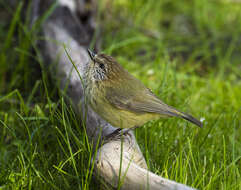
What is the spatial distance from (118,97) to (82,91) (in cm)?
68

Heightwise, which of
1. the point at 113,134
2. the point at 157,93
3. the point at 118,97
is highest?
the point at 157,93

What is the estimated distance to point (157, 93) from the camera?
14.6ft

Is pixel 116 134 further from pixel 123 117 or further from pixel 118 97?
pixel 118 97

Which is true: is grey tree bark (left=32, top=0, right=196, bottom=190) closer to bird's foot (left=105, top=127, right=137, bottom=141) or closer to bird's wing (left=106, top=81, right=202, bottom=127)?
bird's foot (left=105, top=127, right=137, bottom=141)

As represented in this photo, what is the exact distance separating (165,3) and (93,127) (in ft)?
18.5

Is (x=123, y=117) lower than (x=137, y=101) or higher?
lower

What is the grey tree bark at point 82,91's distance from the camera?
262 centimetres

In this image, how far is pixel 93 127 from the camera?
361 cm

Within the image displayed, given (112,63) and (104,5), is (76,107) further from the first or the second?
(104,5)

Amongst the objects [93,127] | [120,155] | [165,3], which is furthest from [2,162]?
[165,3]

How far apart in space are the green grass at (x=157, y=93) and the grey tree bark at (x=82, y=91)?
5.6 inches

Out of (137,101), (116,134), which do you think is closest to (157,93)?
(137,101)

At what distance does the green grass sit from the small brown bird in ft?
0.75

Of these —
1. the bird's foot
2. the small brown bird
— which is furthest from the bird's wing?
the bird's foot
